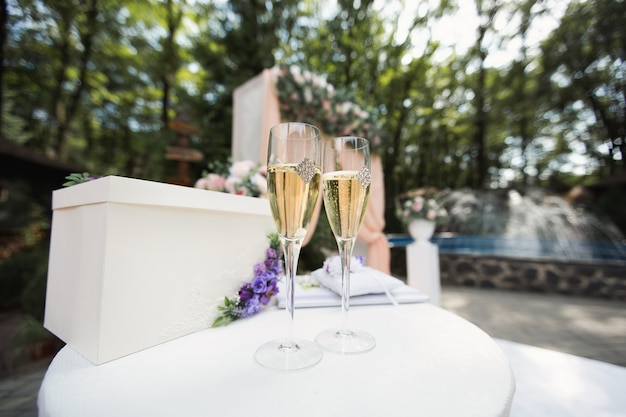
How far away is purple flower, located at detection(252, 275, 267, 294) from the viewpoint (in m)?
0.87

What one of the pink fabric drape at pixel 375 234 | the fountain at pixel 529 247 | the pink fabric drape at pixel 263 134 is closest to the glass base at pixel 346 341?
the pink fabric drape at pixel 263 134

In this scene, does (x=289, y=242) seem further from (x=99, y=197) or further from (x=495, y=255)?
(x=495, y=255)

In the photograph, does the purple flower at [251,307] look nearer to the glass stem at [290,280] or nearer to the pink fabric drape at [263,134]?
the glass stem at [290,280]

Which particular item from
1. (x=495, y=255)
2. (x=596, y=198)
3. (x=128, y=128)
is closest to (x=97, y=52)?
(x=128, y=128)

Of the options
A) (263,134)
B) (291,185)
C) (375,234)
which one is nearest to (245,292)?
(291,185)

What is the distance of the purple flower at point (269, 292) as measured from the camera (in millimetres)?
905

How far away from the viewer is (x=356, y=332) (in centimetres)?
73

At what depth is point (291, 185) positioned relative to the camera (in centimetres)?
68

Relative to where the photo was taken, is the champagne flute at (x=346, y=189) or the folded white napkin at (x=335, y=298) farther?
the folded white napkin at (x=335, y=298)

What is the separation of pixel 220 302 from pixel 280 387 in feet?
1.33

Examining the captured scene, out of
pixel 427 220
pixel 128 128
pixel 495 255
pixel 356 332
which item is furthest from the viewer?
pixel 128 128

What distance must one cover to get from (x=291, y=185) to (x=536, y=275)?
670 centimetres

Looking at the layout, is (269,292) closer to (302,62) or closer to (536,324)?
(536,324)

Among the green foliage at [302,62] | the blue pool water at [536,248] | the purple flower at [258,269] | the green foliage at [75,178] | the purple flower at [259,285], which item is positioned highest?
the green foliage at [302,62]
